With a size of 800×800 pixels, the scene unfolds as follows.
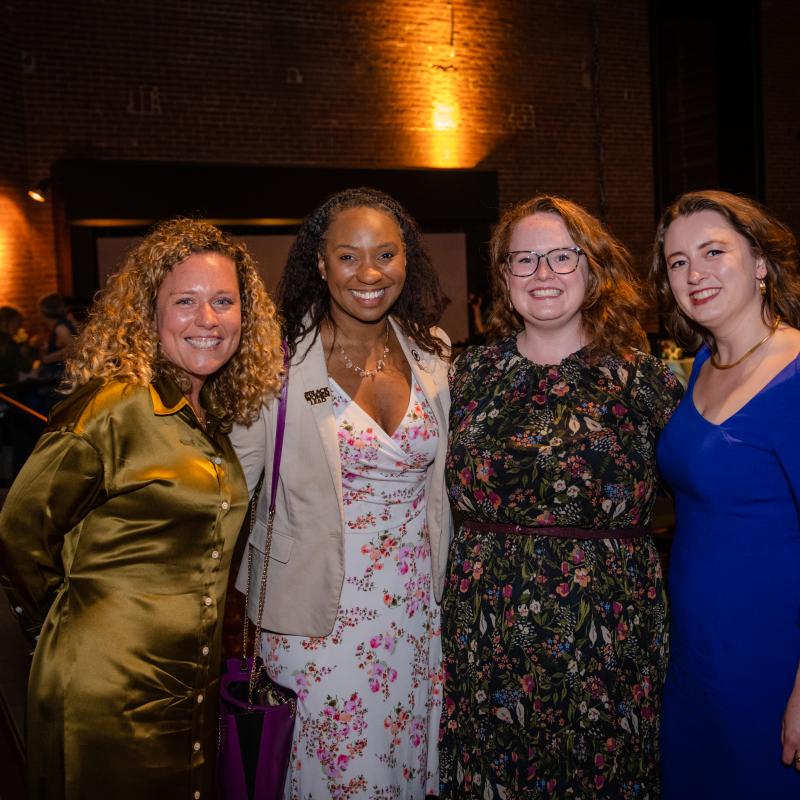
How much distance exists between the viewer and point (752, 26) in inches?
490

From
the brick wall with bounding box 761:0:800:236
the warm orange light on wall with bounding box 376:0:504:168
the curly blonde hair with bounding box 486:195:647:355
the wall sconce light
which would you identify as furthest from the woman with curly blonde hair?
the brick wall with bounding box 761:0:800:236

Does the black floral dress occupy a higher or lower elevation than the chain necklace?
lower

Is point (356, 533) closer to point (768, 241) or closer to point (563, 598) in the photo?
point (563, 598)

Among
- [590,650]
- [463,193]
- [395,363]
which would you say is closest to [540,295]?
[395,363]

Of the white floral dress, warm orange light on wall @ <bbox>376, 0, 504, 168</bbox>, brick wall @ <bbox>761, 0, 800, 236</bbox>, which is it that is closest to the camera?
the white floral dress

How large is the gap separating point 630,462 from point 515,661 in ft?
1.97

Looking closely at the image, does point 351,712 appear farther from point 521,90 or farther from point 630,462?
point 521,90

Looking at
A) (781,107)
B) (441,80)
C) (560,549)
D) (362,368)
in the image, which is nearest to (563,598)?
(560,549)

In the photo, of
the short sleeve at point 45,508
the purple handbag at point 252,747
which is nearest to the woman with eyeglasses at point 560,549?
the purple handbag at point 252,747

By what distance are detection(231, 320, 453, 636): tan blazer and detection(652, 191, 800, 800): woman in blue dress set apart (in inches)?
34.5

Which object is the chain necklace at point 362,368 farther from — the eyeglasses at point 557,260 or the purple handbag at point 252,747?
the purple handbag at point 252,747

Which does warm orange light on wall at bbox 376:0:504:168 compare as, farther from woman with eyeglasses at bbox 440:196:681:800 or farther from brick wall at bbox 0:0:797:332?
woman with eyeglasses at bbox 440:196:681:800

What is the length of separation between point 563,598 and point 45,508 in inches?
49.6

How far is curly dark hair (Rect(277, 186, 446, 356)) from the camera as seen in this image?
8.18ft
